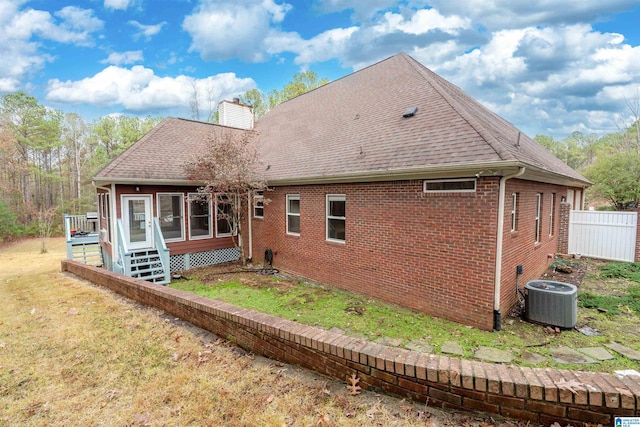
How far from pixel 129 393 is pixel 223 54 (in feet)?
71.1

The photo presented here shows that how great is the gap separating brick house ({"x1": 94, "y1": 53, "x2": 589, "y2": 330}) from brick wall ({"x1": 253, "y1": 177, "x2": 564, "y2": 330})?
1.0 inches

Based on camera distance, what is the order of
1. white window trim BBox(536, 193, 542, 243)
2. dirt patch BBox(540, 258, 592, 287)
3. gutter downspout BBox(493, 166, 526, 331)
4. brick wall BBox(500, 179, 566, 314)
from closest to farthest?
gutter downspout BBox(493, 166, 526, 331), brick wall BBox(500, 179, 566, 314), white window trim BBox(536, 193, 542, 243), dirt patch BBox(540, 258, 592, 287)

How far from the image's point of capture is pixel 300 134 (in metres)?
11.3

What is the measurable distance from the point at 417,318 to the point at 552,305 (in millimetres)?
2422

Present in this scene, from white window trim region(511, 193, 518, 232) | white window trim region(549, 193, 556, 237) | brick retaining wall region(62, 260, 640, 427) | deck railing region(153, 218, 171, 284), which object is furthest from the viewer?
white window trim region(549, 193, 556, 237)

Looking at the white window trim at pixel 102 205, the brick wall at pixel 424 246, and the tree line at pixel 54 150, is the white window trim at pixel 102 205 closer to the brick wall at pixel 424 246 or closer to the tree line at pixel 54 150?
the brick wall at pixel 424 246

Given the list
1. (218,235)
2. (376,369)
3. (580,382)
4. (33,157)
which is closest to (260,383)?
(376,369)

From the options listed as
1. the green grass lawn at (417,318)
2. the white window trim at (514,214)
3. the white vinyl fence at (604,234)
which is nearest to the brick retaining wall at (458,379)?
the green grass lawn at (417,318)

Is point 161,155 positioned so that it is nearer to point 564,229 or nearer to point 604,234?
point 564,229

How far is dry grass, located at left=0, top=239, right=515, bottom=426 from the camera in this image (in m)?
2.74

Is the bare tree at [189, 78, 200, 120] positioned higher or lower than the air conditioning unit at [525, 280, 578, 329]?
higher

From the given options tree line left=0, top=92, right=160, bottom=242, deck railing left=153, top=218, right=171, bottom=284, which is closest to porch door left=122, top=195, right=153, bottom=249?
deck railing left=153, top=218, right=171, bottom=284

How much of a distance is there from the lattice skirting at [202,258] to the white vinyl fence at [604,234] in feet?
45.9

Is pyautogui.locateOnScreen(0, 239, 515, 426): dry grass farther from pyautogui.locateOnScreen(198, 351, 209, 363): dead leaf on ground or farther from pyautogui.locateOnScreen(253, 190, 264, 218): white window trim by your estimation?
pyautogui.locateOnScreen(253, 190, 264, 218): white window trim
